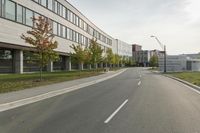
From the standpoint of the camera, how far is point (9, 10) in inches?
1458

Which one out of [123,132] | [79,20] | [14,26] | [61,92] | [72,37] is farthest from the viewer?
[79,20]

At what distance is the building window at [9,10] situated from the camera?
3642cm

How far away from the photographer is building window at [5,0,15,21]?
36.4 meters

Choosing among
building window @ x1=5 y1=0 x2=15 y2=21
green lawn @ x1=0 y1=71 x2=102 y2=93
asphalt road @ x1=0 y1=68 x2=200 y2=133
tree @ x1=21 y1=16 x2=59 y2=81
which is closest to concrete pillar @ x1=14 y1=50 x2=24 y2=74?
building window @ x1=5 y1=0 x2=15 y2=21

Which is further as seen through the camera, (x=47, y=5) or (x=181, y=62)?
(x=181, y=62)

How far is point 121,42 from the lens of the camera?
158 metres

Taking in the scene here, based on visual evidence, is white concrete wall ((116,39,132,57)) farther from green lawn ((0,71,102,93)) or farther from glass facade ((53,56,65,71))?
green lawn ((0,71,102,93))

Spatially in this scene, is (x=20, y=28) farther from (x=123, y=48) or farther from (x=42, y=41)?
(x=123, y=48)

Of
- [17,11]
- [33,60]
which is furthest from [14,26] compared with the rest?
[33,60]

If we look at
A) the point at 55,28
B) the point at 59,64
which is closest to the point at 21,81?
the point at 55,28

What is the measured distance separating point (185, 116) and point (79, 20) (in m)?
65.3

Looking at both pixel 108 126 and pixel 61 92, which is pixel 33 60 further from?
pixel 108 126

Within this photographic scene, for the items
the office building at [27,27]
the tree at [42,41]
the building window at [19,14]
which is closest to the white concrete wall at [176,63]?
the office building at [27,27]

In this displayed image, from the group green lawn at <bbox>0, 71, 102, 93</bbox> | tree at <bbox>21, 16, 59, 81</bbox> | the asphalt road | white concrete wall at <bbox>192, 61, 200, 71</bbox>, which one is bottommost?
the asphalt road
